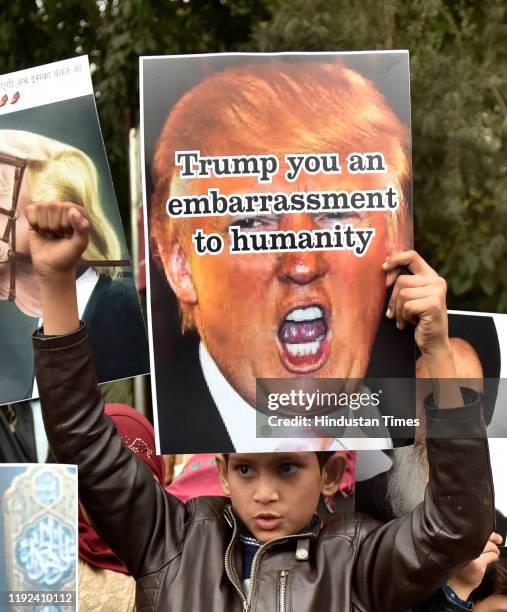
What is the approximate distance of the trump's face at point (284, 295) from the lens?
2.29 m

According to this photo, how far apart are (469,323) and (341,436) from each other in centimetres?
43

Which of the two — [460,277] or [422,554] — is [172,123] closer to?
[422,554]

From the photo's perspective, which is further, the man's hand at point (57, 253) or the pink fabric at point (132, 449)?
the pink fabric at point (132, 449)

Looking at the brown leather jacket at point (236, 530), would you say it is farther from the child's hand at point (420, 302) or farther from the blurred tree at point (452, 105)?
the blurred tree at point (452, 105)

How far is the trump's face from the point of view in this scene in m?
2.29

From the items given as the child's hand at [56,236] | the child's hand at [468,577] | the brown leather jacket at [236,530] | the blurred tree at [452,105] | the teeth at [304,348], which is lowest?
the child's hand at [468,577]

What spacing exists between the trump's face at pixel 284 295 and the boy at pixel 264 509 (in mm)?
69

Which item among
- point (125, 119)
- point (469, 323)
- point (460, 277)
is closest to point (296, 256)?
point (469, 323)

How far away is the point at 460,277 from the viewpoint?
Result: 484 cm

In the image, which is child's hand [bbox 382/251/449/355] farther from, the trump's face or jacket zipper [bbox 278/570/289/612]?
jacket zipper [bbox 278/570/289/612]

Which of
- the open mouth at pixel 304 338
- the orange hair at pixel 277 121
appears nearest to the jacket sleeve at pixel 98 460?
the orange hair at pixel 277 121

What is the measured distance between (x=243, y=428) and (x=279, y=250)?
0.32 m

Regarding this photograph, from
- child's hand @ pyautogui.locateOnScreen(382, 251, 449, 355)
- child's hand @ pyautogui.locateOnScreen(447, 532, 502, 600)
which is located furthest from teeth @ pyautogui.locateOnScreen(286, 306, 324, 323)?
child's hand @ pyautogui.locateOnScreen(447, 532, 502, 600)

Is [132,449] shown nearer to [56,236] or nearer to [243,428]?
[243,428]
